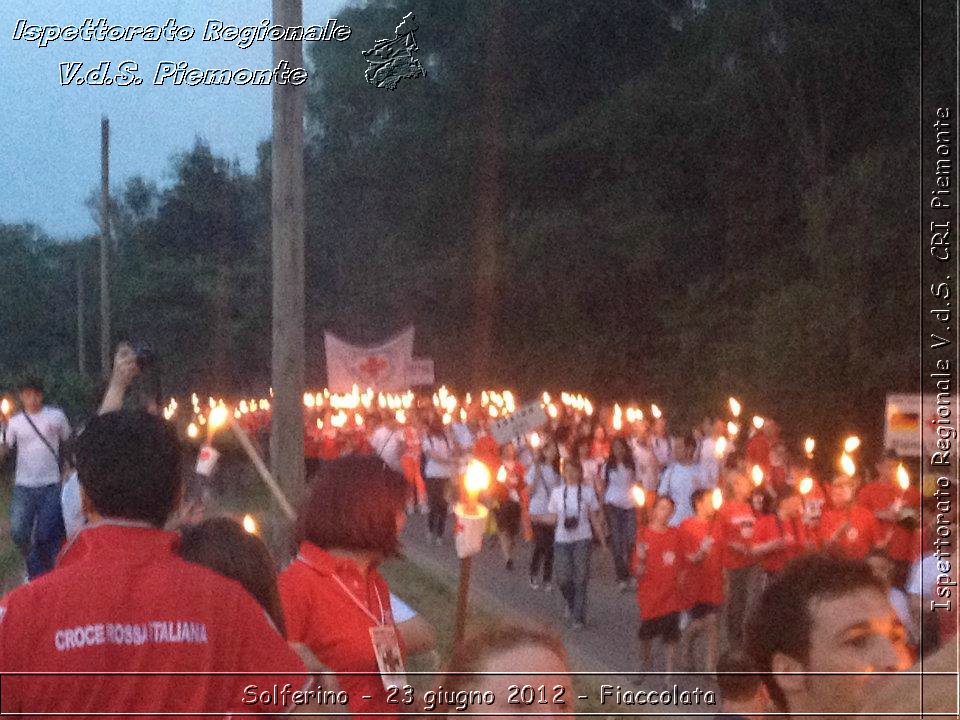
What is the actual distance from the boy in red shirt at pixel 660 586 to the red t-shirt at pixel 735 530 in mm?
538

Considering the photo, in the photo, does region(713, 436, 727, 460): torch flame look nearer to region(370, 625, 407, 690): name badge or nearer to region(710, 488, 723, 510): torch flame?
region(710, 488, 723, 510): torch flame

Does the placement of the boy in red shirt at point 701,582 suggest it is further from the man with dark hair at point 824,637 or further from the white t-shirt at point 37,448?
the man with dark hair at point 824,637

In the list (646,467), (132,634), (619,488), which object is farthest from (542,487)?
(132,634)

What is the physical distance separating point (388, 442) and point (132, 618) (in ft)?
47.6

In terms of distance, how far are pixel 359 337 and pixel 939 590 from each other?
27952 mm

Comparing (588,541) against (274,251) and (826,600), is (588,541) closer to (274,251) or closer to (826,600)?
(274,251)

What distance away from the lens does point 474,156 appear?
26.9 meters

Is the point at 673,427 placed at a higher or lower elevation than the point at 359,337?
lower

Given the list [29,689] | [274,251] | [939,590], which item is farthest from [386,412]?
[29,689]

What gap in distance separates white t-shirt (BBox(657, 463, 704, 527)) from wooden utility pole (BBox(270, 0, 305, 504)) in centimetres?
432

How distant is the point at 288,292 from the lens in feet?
28.1

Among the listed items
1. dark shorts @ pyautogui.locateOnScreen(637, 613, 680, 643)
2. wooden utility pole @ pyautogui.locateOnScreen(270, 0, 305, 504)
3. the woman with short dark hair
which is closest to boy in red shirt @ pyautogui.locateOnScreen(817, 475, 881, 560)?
dark shorts @ pyautogui.locateOnScreen(637, 613, 680, 643)

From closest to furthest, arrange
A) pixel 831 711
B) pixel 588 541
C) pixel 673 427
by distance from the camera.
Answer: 1. pixel 831 711
2. pixel 588 541
3. pixel 673 427

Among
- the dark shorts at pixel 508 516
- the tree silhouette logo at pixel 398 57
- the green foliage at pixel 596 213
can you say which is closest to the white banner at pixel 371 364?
the green foliage at pixel 596 213
